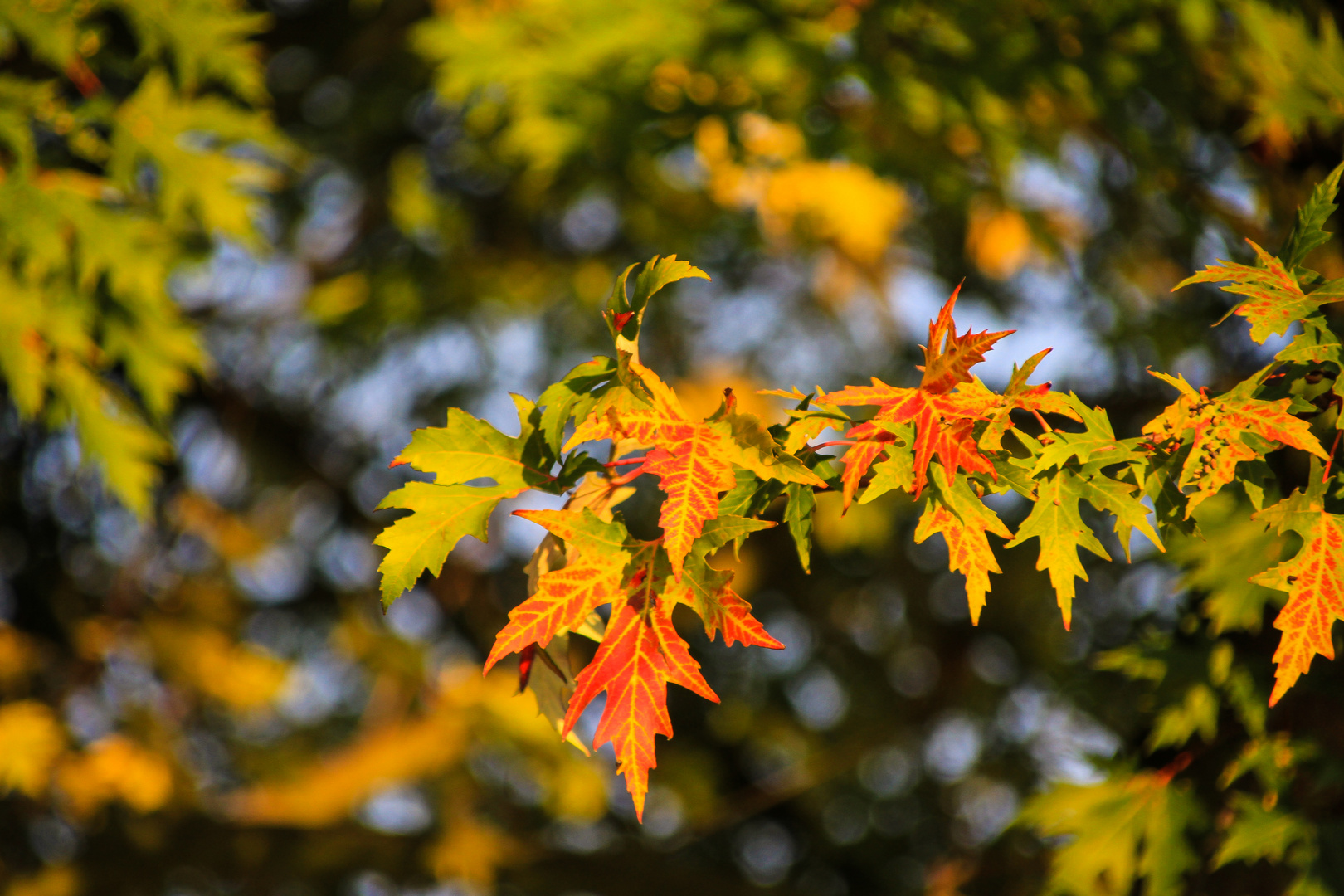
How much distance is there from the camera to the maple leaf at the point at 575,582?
1045 mm

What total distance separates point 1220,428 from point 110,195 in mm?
2653

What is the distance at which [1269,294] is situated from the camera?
1.04 meters

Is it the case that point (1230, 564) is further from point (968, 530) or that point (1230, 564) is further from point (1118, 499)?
point (968, 530)

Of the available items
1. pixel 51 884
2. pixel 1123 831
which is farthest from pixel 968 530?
pixel 51 884

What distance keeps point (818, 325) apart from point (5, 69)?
173 inches

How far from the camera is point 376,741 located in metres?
5.00

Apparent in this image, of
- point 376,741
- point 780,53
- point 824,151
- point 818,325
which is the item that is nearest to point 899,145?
point 824,151

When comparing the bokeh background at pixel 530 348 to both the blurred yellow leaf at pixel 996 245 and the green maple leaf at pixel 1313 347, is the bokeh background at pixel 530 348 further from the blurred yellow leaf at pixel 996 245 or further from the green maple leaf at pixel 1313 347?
the green maple leaf at pixel 1313 347

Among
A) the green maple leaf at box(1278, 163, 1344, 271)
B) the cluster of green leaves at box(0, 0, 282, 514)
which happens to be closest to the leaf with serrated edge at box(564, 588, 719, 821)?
the green maple leaf at box(1278, 163, 1344, 271)

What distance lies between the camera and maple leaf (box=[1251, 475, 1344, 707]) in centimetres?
100

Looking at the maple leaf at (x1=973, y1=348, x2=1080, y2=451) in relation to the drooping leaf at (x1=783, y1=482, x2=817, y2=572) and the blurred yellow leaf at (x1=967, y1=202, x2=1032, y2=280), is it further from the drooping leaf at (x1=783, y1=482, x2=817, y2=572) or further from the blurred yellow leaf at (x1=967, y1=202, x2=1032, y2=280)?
the blurred yellow leaf at (x1=967, y1=202, x2=1032, y2=280)

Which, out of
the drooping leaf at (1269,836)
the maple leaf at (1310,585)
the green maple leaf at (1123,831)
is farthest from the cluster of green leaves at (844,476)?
the green maple leaf at (1123,831)

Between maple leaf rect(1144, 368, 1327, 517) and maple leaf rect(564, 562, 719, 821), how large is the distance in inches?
21.3

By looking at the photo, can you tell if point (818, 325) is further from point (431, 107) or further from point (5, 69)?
point (5, 69)
